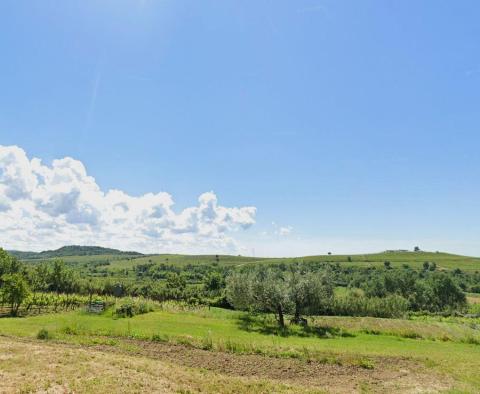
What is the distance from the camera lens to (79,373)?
61.8 feet

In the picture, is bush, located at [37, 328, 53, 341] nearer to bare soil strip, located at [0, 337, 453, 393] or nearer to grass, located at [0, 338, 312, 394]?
bare soil strip, located at [0, 337, 453, 393]

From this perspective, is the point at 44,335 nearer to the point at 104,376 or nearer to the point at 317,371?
the point at 104,376

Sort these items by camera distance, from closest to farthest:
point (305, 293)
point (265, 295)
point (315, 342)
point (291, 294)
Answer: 1. point (315, 342)
2. point (291, 294)
3. point (305, 293)
4. point (265, 295)

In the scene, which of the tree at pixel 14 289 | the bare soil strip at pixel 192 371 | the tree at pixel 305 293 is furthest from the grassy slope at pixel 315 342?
the tree at pixel 14 289

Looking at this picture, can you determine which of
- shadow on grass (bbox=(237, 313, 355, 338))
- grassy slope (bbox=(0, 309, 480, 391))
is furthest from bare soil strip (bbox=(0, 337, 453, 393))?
shadow on grass (bbox=(237, 313, 355, 338))

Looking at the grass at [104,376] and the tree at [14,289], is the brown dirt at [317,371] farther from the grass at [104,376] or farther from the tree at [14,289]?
the tree at [14,289]

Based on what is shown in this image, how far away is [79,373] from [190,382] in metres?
6.29

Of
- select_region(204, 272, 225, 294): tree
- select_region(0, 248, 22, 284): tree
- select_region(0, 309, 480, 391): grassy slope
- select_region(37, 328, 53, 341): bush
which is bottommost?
select_region(204, 272, 225, 294): tree

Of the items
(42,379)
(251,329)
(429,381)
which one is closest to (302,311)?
(251,329)

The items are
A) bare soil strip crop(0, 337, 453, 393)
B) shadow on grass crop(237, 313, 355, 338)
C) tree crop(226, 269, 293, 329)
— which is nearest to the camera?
bare soil strip crop(0, 337, 453, 393)

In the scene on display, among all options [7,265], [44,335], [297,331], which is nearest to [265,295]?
[297,331]

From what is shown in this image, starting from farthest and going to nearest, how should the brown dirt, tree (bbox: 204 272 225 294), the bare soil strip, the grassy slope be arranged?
tree (bbox: 204 272 225 294) < the grassy slope < the brown dirt < the bare soil strip

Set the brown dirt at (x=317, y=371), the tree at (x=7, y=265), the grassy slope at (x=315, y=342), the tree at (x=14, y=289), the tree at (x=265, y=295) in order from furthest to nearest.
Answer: the tree at (x=7, y=265) < the tree at (x=14, y=289) < the tree at (x=265, y=295) < the grassy slope at (x=315, y=342) < the brown dirt at (x=317, y=371)

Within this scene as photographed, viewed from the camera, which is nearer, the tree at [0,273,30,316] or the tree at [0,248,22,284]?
the tree at [0,273,30,316]
